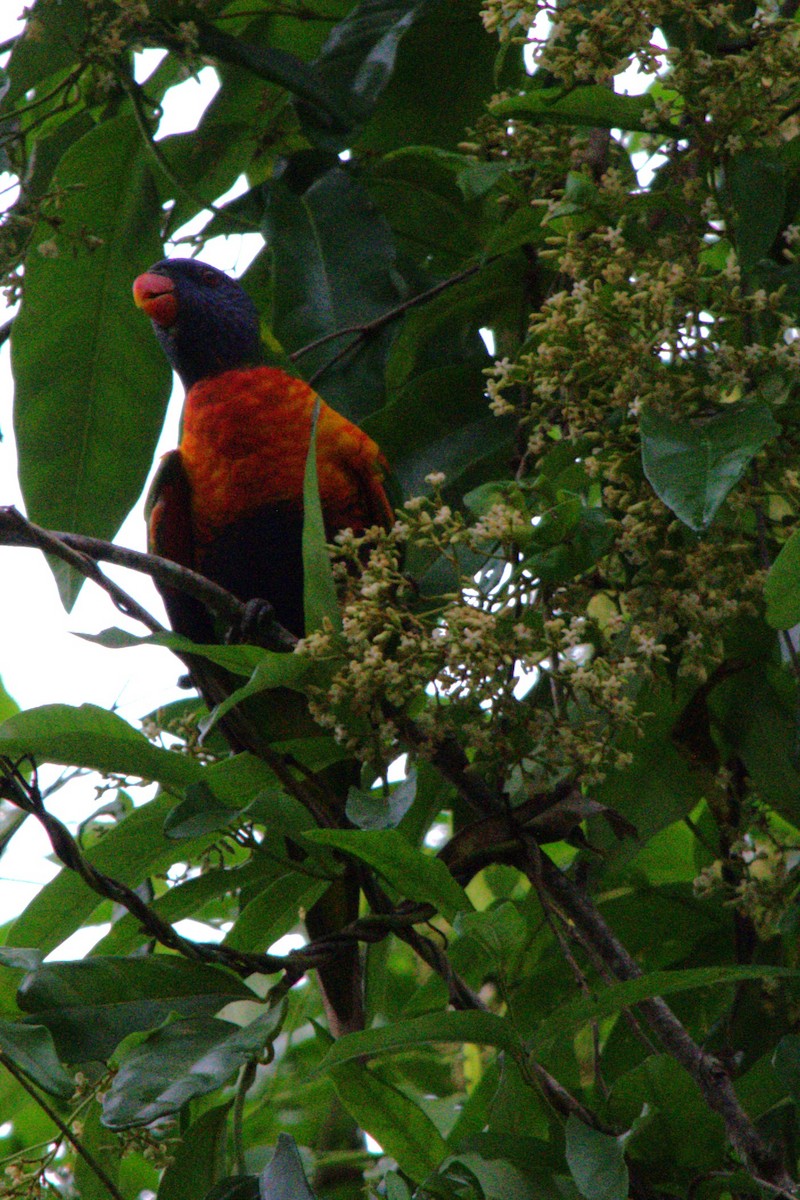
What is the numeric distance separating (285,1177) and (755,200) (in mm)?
1044

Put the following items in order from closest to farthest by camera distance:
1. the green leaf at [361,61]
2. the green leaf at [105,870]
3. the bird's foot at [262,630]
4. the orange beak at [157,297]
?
the green leaf at [105,870] < the bird's foot at [262,630] < the green leaf at [361,61] < the orange beak at [157,297]

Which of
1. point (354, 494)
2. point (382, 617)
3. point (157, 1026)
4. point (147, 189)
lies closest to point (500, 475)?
point (354, 494)

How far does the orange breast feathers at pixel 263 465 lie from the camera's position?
2.18m

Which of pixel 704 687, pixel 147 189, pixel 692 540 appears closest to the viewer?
pixel 692 540

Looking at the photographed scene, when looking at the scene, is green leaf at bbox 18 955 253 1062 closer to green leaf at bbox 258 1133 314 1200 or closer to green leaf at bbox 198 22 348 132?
green leaf at bbox 258 1133 314 1200

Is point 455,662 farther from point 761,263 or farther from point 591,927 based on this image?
point 761,263

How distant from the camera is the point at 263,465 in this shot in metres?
2.30

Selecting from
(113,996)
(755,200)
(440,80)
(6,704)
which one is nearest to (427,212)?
(440,80)

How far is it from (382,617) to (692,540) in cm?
Result: 33

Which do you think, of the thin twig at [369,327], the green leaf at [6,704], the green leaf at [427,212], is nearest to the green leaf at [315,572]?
the thin twig at [369,327]

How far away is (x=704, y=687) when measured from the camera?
Answer: 1.52 m

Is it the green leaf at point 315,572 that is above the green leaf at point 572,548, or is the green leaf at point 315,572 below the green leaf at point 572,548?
above

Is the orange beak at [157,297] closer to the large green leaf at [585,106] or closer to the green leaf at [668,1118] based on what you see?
the large green leaf at [585,106]

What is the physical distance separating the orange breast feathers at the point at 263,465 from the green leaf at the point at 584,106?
0.83 m
